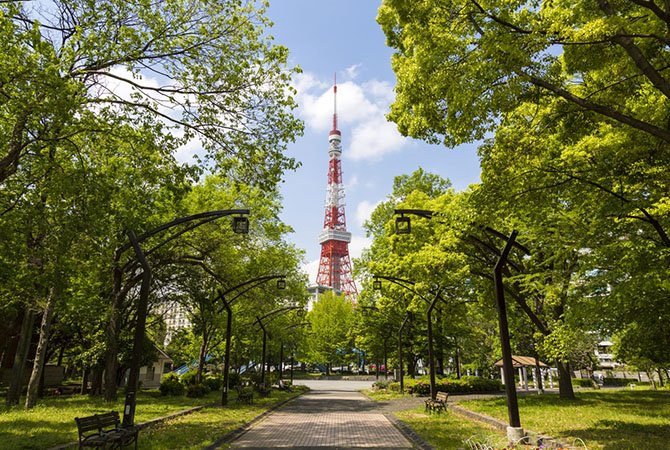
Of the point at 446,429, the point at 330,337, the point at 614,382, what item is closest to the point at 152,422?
the point at 446,429

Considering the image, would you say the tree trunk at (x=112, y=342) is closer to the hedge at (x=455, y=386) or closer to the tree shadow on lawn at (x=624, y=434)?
the hedge at (x=455, y=386)

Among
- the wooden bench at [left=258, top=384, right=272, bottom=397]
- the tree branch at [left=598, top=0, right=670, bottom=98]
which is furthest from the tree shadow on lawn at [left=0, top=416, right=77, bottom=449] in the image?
the wooden bench at [left=258, top=384, right=272, bottom=397]

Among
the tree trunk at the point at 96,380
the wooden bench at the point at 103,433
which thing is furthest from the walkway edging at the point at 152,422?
the tree trunk at the point at 96,380

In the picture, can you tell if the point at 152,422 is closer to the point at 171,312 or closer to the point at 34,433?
the point at 34,433

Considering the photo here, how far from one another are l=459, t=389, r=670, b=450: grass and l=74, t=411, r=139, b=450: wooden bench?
1000cm

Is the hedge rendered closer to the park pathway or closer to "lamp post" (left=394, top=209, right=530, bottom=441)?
the park pathway

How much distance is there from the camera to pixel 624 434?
11.4m

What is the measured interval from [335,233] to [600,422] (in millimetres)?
101098

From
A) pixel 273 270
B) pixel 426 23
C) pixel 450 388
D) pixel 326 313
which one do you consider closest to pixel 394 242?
pixel 273 270

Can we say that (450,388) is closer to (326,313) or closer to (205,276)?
(205,276)

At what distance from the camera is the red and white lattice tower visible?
11250 centimetres

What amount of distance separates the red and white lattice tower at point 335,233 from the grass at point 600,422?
92406 mm

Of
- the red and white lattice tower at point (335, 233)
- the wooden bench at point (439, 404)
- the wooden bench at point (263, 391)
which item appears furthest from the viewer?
the red and white lattice tower at point (335, 233)

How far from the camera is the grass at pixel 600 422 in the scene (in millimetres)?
10383
